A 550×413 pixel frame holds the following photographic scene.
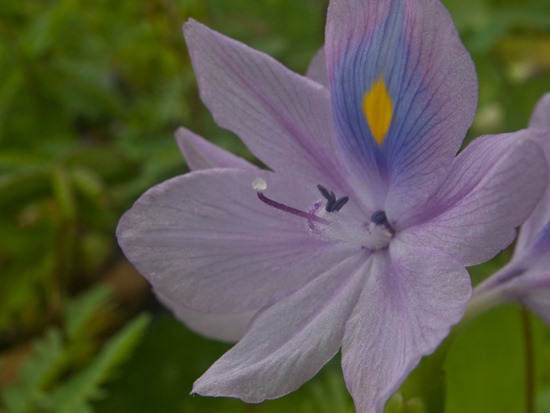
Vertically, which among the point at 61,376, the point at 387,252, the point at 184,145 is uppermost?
the point at 184,145

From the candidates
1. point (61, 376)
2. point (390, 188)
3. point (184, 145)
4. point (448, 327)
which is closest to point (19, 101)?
point (61, 376)

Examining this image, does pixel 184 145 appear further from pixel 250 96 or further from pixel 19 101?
pixel 19 101

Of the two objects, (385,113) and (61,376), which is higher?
(385,113)

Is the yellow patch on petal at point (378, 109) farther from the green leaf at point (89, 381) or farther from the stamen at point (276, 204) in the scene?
the green leaf at point (89, 381)

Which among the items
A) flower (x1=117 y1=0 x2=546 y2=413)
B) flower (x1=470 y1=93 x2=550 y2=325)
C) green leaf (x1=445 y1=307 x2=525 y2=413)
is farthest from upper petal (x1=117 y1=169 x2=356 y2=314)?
green leaf (x1=445 y1=307 x2=525 y2=413)

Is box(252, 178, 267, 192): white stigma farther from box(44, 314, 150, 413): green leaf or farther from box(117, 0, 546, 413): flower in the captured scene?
box(44, 314, 150, 413): green leaf

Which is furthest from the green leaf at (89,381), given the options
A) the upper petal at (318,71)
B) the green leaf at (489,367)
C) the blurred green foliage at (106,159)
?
the upper petal at (318,71)

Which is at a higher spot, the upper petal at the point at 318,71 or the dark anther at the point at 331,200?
the upper petal at the point at 318,71
